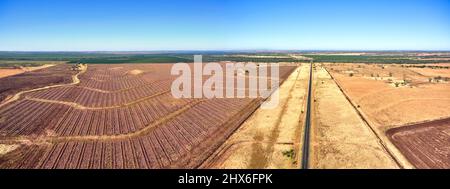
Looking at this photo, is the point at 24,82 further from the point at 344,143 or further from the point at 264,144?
the point at 344,143

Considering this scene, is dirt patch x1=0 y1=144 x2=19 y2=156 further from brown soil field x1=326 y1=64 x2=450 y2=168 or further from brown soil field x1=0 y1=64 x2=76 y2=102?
brown soil field x1=326 y1=64 x2=450 y2=168

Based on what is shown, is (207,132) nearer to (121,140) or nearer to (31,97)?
(121,140)

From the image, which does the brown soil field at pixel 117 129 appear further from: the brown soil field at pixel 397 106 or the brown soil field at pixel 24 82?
the brown soil field at pixel 397 106

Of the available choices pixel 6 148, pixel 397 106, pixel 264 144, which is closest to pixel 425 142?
pixel 397 106
